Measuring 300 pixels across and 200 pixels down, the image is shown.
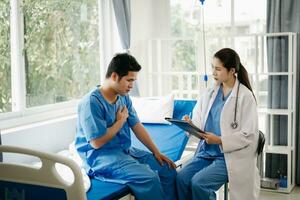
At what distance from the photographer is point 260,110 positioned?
4.01 m

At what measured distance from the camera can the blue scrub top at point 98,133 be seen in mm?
2428

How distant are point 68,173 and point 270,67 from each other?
2.27 metres

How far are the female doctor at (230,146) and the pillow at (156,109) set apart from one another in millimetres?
738

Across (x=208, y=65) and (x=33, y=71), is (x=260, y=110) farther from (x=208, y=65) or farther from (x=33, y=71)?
(x=33, y=71)

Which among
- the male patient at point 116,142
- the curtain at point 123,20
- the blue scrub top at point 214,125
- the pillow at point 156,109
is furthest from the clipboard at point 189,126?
the curtain at point 123,20

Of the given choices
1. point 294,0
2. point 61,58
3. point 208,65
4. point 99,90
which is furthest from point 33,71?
point 294,0

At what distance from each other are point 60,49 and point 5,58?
0.62 metres

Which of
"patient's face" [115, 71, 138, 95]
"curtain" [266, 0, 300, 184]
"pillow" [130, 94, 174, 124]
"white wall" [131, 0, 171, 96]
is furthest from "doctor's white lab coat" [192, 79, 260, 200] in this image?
"white wall" [131, 0, 171, 96]

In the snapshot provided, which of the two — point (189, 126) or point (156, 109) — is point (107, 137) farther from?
point (156, 109)

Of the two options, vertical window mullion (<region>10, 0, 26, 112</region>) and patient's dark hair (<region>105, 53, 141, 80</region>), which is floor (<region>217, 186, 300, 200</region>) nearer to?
patient's dark hair (<region>105, 53, 141, 80</region>)

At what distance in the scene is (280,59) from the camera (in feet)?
13.1

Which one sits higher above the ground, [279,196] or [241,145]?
[241,145]

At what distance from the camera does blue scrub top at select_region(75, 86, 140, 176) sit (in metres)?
2.43

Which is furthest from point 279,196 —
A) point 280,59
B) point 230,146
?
point 230,146
